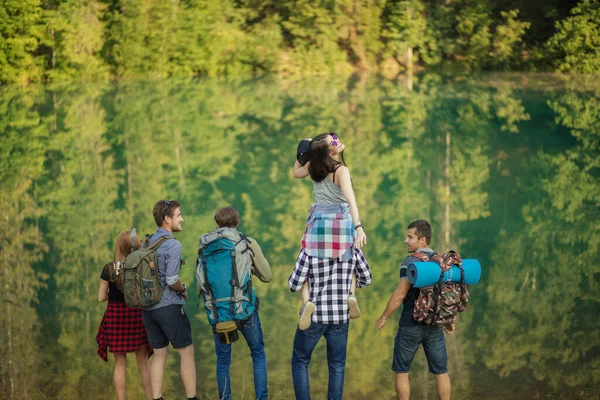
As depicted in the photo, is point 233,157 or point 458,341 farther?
point 233,157

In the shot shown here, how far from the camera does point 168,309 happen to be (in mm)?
4750

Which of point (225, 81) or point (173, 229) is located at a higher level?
point (225, 81)

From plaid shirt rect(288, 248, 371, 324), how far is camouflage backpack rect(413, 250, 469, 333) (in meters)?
0.37

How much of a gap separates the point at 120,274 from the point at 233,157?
944 centimetres

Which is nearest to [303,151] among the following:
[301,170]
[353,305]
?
[301,170]

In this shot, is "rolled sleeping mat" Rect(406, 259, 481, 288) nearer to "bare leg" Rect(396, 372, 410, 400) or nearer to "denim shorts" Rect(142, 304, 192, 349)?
"bare leg" Rect(396, 372, 410, 400)

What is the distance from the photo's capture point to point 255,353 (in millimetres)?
4832

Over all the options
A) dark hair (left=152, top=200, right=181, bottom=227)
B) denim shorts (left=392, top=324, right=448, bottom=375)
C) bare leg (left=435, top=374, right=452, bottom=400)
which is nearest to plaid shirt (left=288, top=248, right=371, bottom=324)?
denim shorts (left=392, top=324, right=448, bottom=375)

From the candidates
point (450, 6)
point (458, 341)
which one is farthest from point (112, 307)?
point (450, 6)

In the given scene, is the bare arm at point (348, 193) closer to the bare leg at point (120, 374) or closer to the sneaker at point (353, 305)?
the sneaker at point (353, 305)

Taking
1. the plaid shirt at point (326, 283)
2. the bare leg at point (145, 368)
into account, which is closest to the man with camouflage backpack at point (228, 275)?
the plaid shirt at point (326, 283)

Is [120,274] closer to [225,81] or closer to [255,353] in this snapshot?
[255,353]

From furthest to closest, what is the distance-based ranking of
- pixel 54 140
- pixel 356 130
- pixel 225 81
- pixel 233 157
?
1. pixel 225 81
2. pixel 356 130
3. pixel 54 140
4. pixel 233 157

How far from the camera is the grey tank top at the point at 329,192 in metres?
4.72
